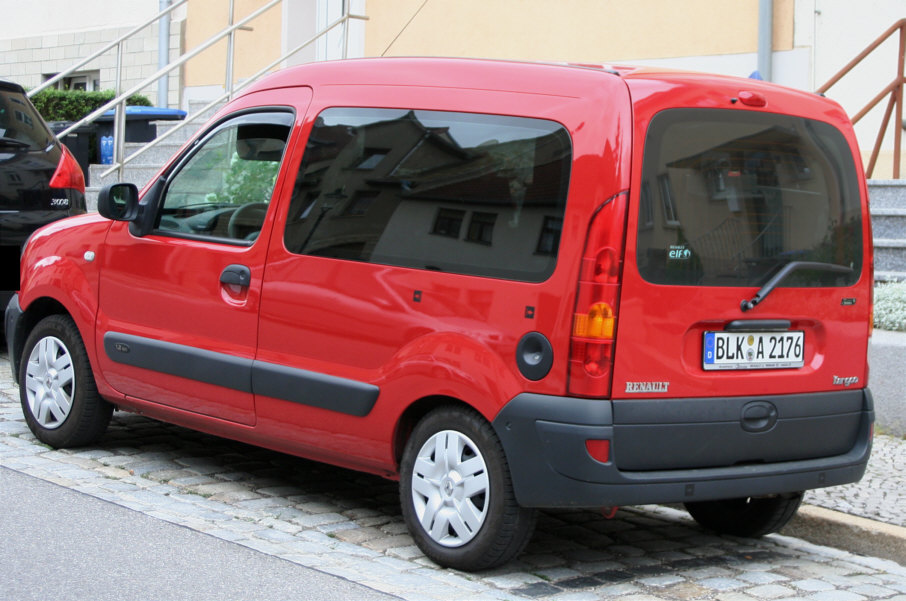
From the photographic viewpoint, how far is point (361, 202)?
17.1 ft

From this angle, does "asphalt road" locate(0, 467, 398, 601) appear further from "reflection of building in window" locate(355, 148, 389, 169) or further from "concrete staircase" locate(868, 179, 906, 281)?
"concrete staircase" locate(868, 179, 906, 281)

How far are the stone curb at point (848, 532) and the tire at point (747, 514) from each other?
0.27 m

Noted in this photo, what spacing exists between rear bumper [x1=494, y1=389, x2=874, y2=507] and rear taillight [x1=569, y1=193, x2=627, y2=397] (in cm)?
10

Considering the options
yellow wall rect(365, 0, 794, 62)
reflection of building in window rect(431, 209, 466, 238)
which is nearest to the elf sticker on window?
reflection of building in window rect(431, 209, 466, 238)

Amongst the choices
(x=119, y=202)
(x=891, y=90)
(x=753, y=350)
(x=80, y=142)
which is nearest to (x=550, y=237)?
(x=753, y=350)

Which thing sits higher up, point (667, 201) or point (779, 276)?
point (667, 201)

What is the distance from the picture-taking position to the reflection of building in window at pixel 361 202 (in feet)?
17.0

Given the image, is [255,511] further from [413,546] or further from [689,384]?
[689,384]

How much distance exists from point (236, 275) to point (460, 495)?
1.53 m

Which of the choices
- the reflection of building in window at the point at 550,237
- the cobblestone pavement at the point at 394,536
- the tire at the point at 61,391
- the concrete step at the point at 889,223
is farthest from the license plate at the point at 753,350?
the concrete step at the point at 889,223

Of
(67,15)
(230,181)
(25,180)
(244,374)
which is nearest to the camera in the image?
(244,374)

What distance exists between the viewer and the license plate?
4727 mm

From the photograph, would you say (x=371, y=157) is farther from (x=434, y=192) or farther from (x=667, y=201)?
(x=667, y=201)

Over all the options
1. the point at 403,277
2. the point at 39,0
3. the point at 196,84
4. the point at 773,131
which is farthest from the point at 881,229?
the point at 39,0
